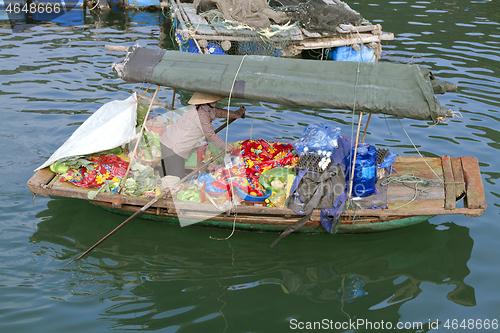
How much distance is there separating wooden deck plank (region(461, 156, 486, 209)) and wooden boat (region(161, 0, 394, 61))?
17.1 feet

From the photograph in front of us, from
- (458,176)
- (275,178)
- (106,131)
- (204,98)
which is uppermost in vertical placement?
(204,98)

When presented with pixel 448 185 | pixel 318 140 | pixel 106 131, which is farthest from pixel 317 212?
pixel 106 131

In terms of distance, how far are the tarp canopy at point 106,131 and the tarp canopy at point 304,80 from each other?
0.84m

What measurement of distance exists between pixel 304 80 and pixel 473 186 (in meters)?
2.65

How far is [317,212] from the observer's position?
5.56 meters

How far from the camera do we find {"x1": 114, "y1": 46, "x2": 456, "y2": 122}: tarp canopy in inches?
198

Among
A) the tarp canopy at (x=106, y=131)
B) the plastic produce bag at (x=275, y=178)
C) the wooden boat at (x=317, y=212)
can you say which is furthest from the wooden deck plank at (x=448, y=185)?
the tarp canopy at (x=106, y=131)

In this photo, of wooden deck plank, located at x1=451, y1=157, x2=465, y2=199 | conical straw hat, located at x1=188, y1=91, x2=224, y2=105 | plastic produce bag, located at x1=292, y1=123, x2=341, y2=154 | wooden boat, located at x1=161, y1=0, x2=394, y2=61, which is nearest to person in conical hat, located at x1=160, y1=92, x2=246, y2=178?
conical straw hat, located at x1=188, y1=91, x2=224, y2=105

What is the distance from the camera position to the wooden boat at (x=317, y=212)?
5.52 meters

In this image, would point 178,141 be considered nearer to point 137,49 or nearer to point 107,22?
point 137,49

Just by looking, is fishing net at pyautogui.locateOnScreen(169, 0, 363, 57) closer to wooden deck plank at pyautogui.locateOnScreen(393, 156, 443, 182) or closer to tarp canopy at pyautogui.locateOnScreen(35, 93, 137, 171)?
tarp canopy at pyautogui.locateOnScreen(35, 93, 137, 171)

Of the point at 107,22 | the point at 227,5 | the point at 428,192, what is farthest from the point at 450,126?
the point at 107,22

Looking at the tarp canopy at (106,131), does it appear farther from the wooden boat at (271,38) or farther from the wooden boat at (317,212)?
the wooden boat at (271,38)

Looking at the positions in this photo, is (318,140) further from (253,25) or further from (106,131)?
(253,25)
